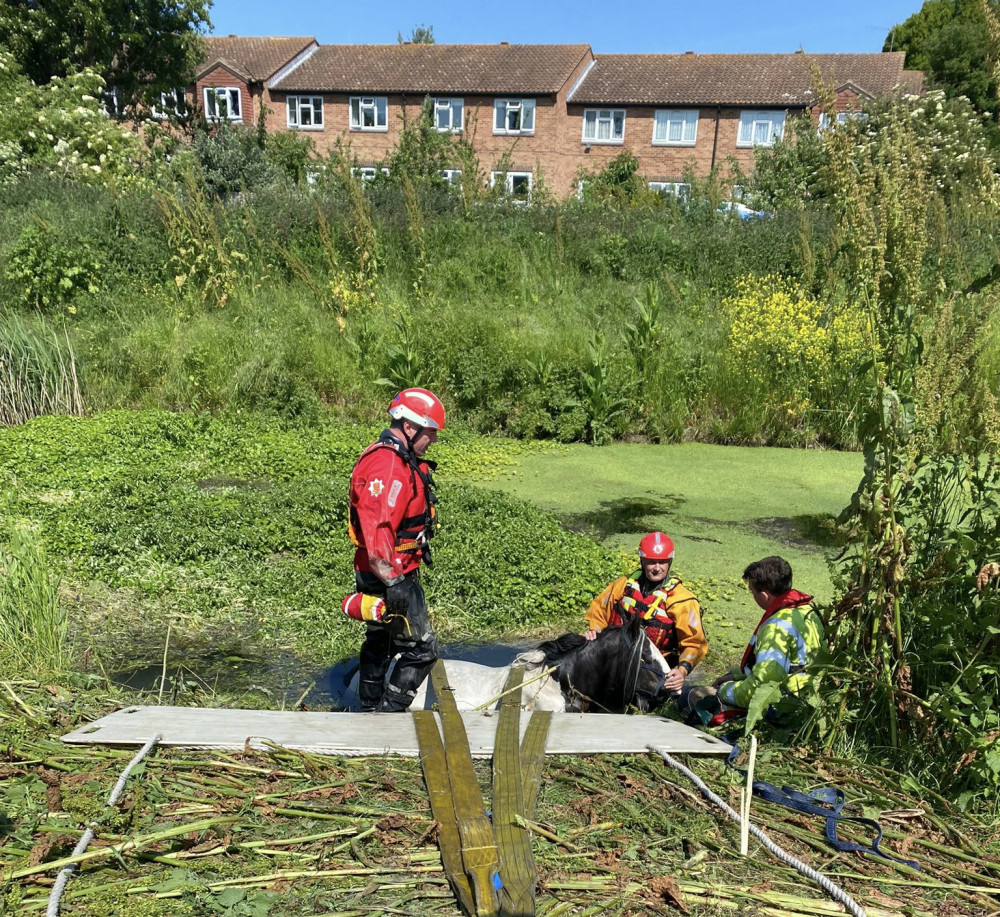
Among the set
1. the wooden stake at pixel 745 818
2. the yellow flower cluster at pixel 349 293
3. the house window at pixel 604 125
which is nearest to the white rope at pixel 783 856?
the wooden stake at pixel 745 818

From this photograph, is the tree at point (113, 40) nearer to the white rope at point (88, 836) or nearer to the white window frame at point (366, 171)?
the white window frame at point (366, 171)

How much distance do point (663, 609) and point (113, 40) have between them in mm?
33193

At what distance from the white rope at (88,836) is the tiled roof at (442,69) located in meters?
36.6

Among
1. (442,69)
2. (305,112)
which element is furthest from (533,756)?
(305,112)

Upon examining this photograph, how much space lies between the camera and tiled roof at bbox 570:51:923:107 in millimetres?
35344

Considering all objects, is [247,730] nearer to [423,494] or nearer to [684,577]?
[423,494]

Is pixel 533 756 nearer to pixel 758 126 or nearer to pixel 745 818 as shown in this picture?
pixel 745 818

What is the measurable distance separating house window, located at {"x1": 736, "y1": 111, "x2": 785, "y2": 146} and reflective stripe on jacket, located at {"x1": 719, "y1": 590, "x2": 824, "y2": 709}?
35.1 meters

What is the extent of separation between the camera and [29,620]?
4.48 metres

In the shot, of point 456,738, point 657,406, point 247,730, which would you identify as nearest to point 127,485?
point 247,730

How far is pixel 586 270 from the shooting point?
1436cm

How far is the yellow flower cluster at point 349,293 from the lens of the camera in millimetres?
12438

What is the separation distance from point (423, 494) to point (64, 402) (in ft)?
26.6

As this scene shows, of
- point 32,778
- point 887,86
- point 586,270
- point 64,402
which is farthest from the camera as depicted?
point 887,86
